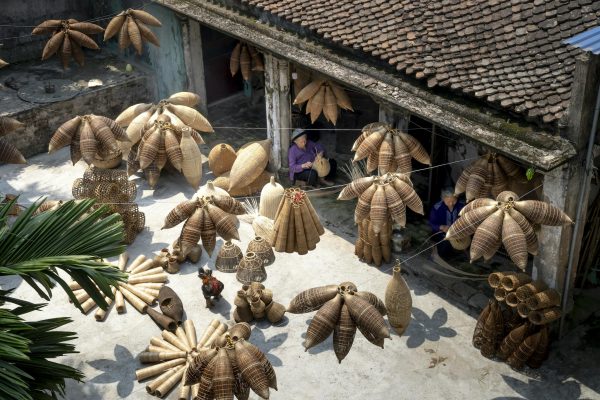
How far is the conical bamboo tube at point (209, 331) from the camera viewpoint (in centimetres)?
1257

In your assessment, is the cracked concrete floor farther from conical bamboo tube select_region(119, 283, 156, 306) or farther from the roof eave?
the roof eave

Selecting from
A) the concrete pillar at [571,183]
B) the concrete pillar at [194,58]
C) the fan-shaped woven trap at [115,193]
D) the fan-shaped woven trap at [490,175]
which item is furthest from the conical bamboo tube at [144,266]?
the concrete pillar at [571,183]

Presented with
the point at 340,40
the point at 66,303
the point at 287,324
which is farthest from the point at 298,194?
the point at 66,303

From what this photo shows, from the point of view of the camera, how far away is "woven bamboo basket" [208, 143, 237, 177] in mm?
17031

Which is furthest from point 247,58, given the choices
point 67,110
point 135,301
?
point 135,301

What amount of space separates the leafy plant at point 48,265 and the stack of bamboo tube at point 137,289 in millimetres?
4179

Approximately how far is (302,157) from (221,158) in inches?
72.1

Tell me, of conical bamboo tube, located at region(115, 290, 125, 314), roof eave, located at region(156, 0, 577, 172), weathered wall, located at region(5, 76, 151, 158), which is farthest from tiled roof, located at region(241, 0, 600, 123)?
weathered wall, located at region(5, 76, 151, 158)

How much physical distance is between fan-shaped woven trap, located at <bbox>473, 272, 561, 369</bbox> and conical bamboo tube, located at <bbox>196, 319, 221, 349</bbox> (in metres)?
4.25

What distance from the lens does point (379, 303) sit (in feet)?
35.3

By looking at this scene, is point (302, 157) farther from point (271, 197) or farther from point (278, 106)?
point (271, 197)

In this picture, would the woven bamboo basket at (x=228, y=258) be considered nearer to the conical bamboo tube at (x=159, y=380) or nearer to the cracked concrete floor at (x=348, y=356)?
the cracked concrete floor at (x=348, y=356)

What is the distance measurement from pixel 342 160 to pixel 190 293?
5418mm

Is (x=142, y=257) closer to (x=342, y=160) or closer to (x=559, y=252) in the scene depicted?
(x=342, y=160)
